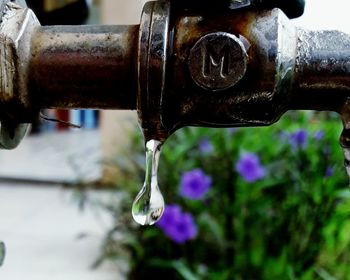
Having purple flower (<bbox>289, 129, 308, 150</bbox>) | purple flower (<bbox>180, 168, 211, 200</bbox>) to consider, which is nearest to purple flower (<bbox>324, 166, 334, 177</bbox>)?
purple flower (<bbox>289, 129, 308, 150</bbox>)

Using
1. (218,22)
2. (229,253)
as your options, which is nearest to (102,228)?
(229,253)

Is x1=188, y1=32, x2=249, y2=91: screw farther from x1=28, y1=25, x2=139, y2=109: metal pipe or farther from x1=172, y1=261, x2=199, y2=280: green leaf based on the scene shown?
x1=172, y1=261, x2=199, y2=280: green leaf

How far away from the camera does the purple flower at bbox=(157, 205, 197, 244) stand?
1.75 meters

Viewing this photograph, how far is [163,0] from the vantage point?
14.2 inches

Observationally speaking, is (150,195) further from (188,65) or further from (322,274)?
(322,274)

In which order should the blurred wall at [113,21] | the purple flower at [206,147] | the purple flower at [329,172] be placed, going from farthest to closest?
the blurred wall at [113,21] < the purple flower at [206,147] < the purple flower at [329,172]

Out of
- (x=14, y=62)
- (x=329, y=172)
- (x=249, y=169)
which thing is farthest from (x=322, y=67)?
(x=249, y=169)

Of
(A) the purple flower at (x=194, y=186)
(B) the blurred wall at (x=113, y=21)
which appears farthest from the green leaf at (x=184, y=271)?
(B) the blurred wall at (x=113, y=21)

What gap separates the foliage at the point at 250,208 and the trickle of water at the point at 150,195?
1103 mm

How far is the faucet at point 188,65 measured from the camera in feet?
1.14

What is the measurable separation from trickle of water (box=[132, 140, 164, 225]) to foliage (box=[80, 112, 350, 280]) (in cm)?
110

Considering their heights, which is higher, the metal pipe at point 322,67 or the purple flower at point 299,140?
the metal pipe at point 322,67

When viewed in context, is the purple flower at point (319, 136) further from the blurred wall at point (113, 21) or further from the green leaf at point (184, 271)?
the blurred wall at point (113, 21)

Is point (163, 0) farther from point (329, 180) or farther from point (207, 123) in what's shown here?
point (329, 180)
